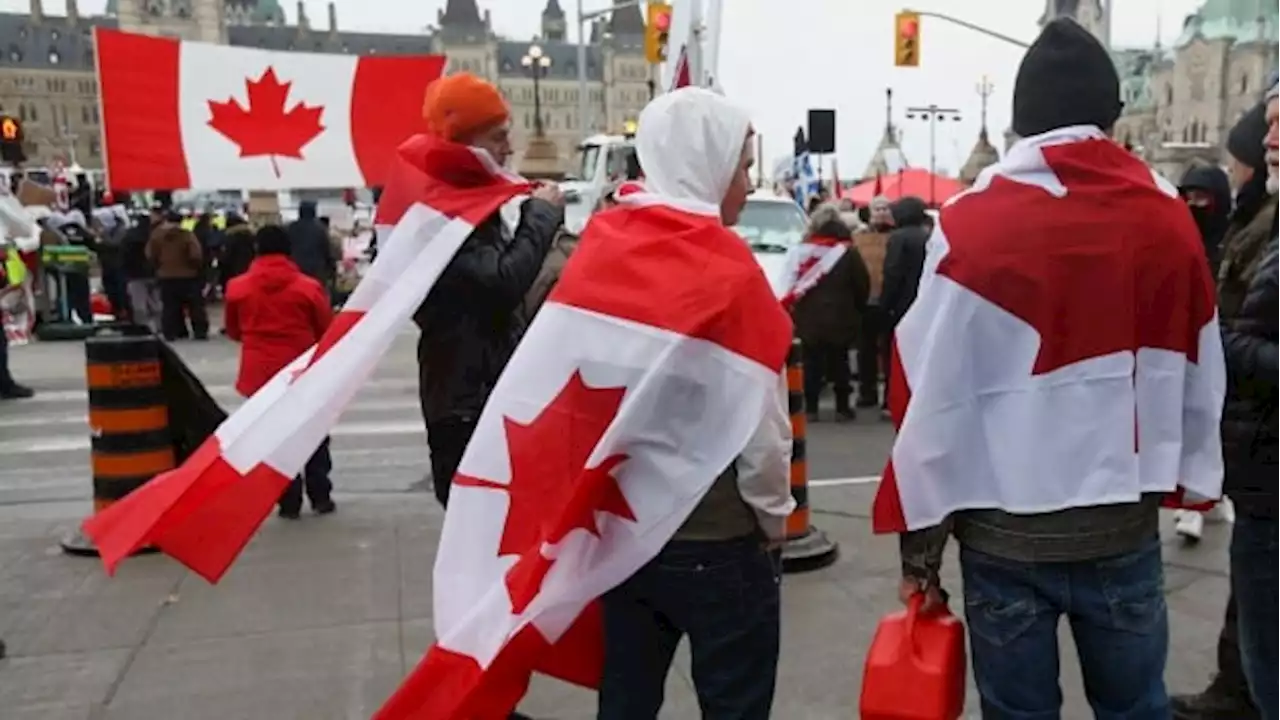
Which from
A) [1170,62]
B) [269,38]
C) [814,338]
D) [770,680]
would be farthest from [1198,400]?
[269,38]

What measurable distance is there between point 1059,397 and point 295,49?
140860 mm

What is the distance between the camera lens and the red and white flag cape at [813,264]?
10102 mm

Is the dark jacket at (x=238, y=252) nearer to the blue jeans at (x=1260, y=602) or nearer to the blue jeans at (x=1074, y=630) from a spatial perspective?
the blue jeans at (x=1260, y=602)

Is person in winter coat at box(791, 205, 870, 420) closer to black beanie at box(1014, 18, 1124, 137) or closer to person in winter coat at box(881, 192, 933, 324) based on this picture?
person in winter coat at box(881, 192, 933, 324)

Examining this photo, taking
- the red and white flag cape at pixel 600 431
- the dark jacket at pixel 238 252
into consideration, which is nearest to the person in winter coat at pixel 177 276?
the dark jacket at pixel 238 252

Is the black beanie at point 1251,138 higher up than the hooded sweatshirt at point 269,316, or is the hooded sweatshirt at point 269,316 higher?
the black beanie at point 1251,138

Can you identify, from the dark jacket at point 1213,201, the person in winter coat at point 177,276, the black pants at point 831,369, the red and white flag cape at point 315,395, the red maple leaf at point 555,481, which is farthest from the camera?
the person in winter coat at point 177,276

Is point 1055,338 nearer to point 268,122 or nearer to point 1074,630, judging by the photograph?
point 1074,630

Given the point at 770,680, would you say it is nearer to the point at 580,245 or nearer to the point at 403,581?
the point at 580,245

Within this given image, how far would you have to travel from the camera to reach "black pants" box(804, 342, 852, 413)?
1034 centimetres

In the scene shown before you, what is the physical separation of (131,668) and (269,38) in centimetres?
14400

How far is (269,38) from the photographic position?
137500 millimetres

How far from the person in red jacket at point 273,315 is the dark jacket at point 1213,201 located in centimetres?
472

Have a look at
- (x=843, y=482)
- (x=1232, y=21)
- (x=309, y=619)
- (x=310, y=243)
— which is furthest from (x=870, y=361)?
(x=1232, y=21)
